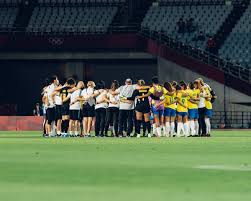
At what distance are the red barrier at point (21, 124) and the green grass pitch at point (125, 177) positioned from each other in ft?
96.1

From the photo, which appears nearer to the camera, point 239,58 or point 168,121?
point 168,121

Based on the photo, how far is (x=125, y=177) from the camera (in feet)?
49.0

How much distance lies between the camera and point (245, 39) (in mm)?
62094

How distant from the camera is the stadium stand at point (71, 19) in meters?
63.1

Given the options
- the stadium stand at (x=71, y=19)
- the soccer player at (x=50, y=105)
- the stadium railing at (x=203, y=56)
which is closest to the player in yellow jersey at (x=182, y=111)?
the soccer player at (x=50, y=105)

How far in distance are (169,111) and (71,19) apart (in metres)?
27.2

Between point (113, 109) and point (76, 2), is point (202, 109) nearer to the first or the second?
point (113, 109)

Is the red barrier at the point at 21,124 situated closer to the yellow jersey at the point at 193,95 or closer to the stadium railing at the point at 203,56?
the stadium railing at the point at 203,56

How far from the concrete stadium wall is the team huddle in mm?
18890

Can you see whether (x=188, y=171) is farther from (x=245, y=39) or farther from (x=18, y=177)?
(x=245, y=39)

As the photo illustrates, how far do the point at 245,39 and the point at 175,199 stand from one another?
51398mm

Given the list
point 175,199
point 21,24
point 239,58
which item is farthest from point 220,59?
point 175,199

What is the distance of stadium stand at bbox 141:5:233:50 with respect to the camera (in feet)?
206

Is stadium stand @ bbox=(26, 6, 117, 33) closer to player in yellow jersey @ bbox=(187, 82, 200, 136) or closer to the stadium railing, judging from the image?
the stadium railing
